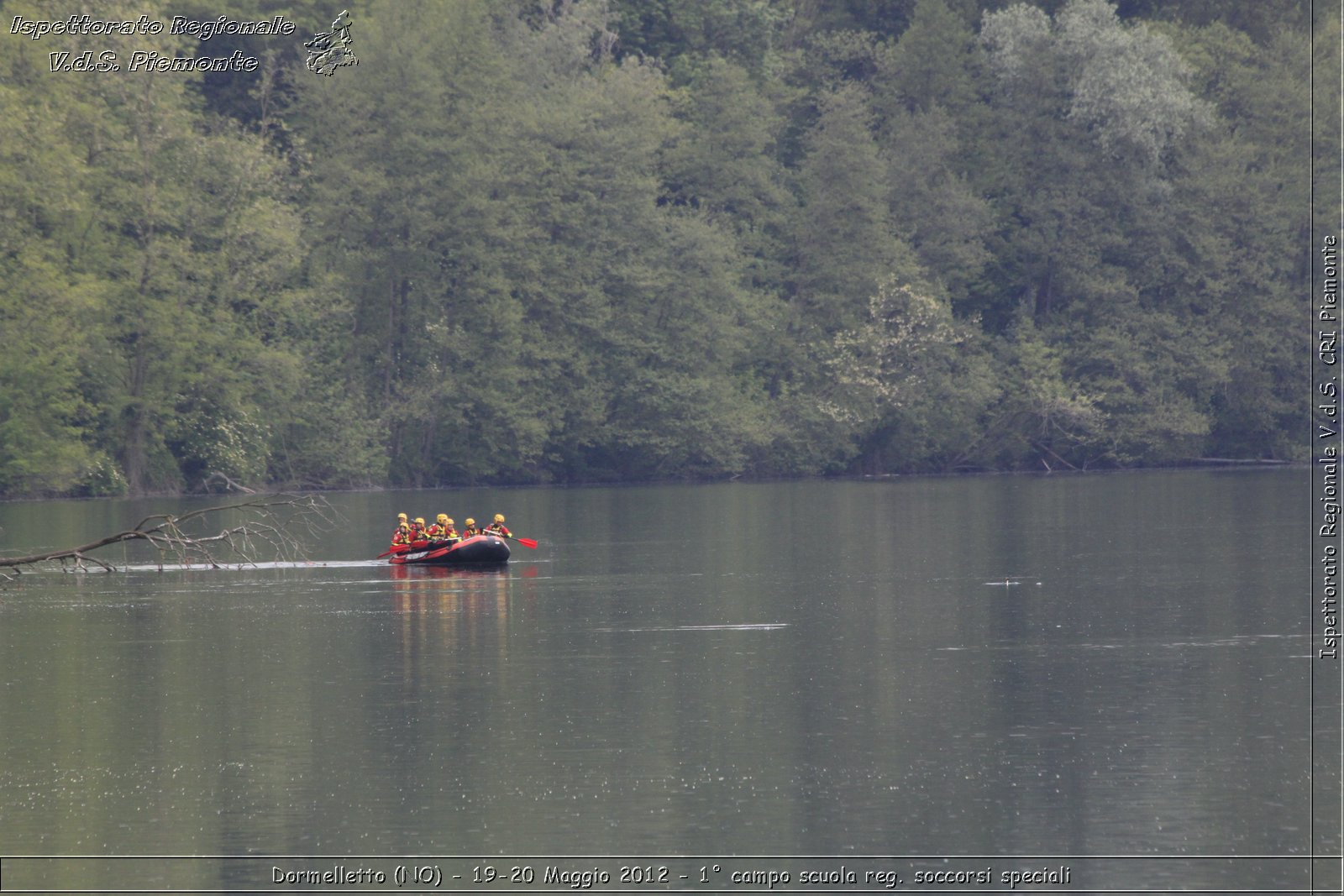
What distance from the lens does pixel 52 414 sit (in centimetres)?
6169

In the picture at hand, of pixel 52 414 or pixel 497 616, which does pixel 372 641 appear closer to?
pixel 497 616

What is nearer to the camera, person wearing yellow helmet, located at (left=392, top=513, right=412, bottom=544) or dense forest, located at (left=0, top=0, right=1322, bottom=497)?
person wearing yellow helmet, located at (left=392, top=513, right=412, bottom=544)

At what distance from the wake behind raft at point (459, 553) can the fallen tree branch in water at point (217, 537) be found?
92.9 inches

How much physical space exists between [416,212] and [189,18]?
32.5 ft

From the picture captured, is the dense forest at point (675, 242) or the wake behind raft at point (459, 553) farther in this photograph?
the dense forest at point (675, 242)

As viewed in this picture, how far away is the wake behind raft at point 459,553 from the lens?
1471 inches

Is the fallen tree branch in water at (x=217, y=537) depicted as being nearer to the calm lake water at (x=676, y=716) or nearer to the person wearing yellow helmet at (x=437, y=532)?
the calm lake water at (x=676, y=716)

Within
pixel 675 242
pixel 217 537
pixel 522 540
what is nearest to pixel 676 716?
pixel 217 537

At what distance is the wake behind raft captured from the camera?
1471 inches

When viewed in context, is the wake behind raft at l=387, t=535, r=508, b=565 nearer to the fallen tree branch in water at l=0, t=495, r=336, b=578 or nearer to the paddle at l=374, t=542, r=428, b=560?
the paddle at l=374, t=542, r=428, b=560

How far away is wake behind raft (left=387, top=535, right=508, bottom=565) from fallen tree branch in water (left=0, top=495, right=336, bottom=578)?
7.74ft

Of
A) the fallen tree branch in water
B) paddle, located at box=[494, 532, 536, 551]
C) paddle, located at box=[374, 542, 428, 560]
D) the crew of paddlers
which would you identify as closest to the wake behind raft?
paddle, located at box=[374, 542, 428, 560]

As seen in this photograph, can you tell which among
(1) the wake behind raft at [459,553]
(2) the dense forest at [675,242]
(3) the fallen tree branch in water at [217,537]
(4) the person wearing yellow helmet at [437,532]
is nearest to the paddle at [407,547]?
(1) the wake behind raft at [459,553]

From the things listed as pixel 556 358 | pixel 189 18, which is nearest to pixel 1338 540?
pixel 556 358
